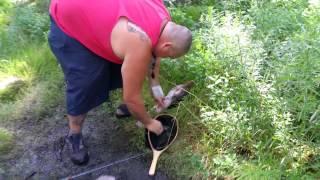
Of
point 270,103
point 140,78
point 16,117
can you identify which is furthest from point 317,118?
point 16,117

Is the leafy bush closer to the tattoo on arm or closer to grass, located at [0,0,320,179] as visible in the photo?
grass, located at [0,0,320,179]

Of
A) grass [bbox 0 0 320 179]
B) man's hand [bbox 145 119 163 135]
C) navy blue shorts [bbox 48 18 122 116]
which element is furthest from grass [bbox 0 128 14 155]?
man's hand [bbox 145 119 163 135]

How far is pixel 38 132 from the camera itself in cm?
370

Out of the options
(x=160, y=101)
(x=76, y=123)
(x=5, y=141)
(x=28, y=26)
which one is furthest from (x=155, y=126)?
(x=28, y=26)

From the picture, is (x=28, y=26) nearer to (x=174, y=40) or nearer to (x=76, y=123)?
(x=76, y=123)

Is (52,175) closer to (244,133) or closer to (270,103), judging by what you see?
(244,133)

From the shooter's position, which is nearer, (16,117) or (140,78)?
(140,78)

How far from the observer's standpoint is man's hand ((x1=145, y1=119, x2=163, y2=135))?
123 inches

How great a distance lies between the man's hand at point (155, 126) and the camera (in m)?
3.12

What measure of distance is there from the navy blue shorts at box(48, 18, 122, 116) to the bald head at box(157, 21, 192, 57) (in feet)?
1.69

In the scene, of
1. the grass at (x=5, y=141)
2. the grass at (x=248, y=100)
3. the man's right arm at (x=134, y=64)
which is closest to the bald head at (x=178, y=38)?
the man's right arm at (x=134, y=64)

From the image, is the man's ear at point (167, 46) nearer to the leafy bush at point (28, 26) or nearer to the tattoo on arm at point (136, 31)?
the tattoo on arm at point (136, 31)

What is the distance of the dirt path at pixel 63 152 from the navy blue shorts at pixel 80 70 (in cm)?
45

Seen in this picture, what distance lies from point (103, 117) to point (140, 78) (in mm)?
1167
